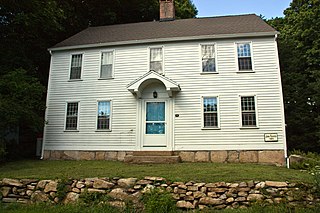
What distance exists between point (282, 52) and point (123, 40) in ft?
37.2

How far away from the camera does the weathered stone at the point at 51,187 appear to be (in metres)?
6.35

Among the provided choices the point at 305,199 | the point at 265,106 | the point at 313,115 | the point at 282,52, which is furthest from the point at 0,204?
the point at 282,52

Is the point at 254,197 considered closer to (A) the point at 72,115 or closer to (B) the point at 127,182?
(B) the point at 127,182

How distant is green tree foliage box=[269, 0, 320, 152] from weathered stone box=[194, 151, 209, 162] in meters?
6.34

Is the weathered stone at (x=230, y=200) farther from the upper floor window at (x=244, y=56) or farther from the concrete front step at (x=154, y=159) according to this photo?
the upper floor window at (x=244, y=56)

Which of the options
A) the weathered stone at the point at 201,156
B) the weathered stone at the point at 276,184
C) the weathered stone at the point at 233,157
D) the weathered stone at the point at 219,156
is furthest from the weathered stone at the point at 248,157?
the weathered stone at the point at 276,184

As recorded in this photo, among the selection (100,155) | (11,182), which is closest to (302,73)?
(100,155)

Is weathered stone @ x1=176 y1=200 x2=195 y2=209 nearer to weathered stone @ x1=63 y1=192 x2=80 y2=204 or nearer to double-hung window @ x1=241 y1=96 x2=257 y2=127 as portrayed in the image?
weathered stone @ x1=63 y1=192 x2=80 y2=204

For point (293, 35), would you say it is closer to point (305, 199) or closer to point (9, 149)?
point (305, 199)

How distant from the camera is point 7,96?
991 centimetres

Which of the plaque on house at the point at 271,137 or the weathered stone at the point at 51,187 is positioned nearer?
the weathered stone at the point at 51,187

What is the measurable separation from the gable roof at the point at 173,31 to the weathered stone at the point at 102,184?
7.61 meters

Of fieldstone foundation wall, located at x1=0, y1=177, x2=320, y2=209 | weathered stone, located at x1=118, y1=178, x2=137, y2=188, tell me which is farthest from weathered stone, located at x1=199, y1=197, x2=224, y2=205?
weathered stone, located at x1=118, y1=178, x2=137, y2=188

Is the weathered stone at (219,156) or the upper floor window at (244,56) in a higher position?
the upper floor window at (244,56)
